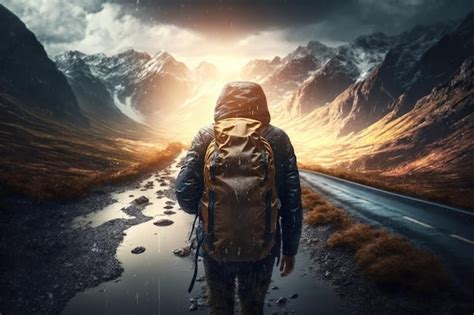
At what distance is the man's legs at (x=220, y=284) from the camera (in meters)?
3.99

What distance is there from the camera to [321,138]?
190 m

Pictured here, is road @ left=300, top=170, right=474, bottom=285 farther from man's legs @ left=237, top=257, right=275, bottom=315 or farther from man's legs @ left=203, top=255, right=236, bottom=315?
man's legs @ left=203, top=255, right=236, bottom=315

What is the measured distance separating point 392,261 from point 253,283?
21.1 ft

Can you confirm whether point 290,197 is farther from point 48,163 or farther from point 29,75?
point 29,75

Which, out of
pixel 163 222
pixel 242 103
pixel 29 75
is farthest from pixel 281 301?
pixel 29 75

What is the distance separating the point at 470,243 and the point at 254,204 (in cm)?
1041

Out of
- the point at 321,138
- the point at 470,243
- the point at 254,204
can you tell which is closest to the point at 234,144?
the point at 254,204

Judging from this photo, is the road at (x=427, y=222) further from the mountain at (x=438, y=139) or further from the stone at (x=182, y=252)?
the mountain at (x=438, y=139)

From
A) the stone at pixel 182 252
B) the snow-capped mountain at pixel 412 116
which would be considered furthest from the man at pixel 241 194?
the snow-capped mountain at pixel 412 116

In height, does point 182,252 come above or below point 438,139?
below

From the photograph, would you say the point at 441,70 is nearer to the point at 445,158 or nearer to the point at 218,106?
the point at 445,158

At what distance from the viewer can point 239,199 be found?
369cm

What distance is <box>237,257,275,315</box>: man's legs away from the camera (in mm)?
3981

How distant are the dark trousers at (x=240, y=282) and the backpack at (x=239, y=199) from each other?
21 centimetres
